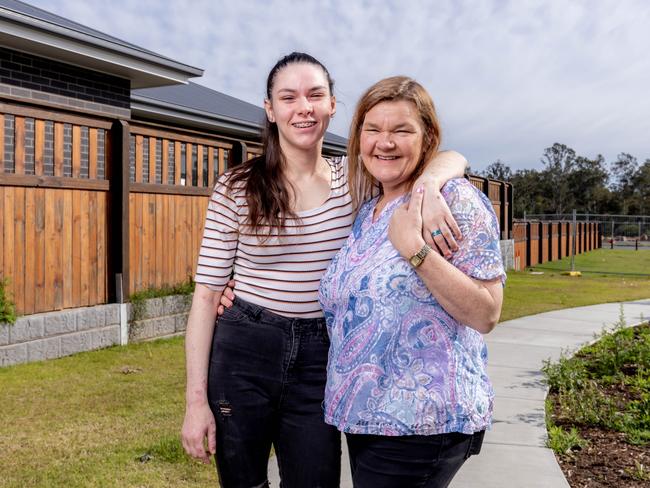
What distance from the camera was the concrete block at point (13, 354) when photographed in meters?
6.06

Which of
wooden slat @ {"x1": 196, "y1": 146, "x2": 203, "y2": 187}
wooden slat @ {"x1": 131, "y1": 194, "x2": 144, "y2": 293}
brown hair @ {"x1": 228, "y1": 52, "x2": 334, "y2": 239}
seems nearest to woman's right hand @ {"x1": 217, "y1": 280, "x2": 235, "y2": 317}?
brown hair @ {"x1": 228, "y1": 52, "x2": 334, "y2": 239}

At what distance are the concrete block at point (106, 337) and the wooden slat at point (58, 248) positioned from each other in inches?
19.1

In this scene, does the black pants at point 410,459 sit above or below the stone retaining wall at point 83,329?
above

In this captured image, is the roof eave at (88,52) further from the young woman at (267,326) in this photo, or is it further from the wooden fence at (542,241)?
the wooden fence at (542,241)

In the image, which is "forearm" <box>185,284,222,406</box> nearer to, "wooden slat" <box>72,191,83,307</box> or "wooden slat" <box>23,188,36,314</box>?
"wooden slat" <box>23,188,36,314</box>

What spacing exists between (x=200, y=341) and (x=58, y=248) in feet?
16.5

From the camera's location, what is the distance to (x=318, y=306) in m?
2.13

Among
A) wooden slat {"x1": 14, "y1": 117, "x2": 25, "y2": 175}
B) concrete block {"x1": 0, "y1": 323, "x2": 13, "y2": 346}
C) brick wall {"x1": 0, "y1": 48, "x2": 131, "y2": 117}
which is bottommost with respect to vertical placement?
concrete block {"x1": 0, "y1": 323, "x2": 13, "y2": 346}

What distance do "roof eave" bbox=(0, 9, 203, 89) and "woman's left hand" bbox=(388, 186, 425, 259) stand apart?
688cm

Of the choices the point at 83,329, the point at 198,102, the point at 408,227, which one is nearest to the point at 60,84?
the point at 83,329

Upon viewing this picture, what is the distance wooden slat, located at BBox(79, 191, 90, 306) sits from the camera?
695cm

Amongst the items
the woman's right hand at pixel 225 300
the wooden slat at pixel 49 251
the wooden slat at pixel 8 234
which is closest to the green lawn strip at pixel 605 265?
the wooden slat at pixel 49 251

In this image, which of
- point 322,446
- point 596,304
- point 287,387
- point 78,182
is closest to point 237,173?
point 287,387

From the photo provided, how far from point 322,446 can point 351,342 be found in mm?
527
